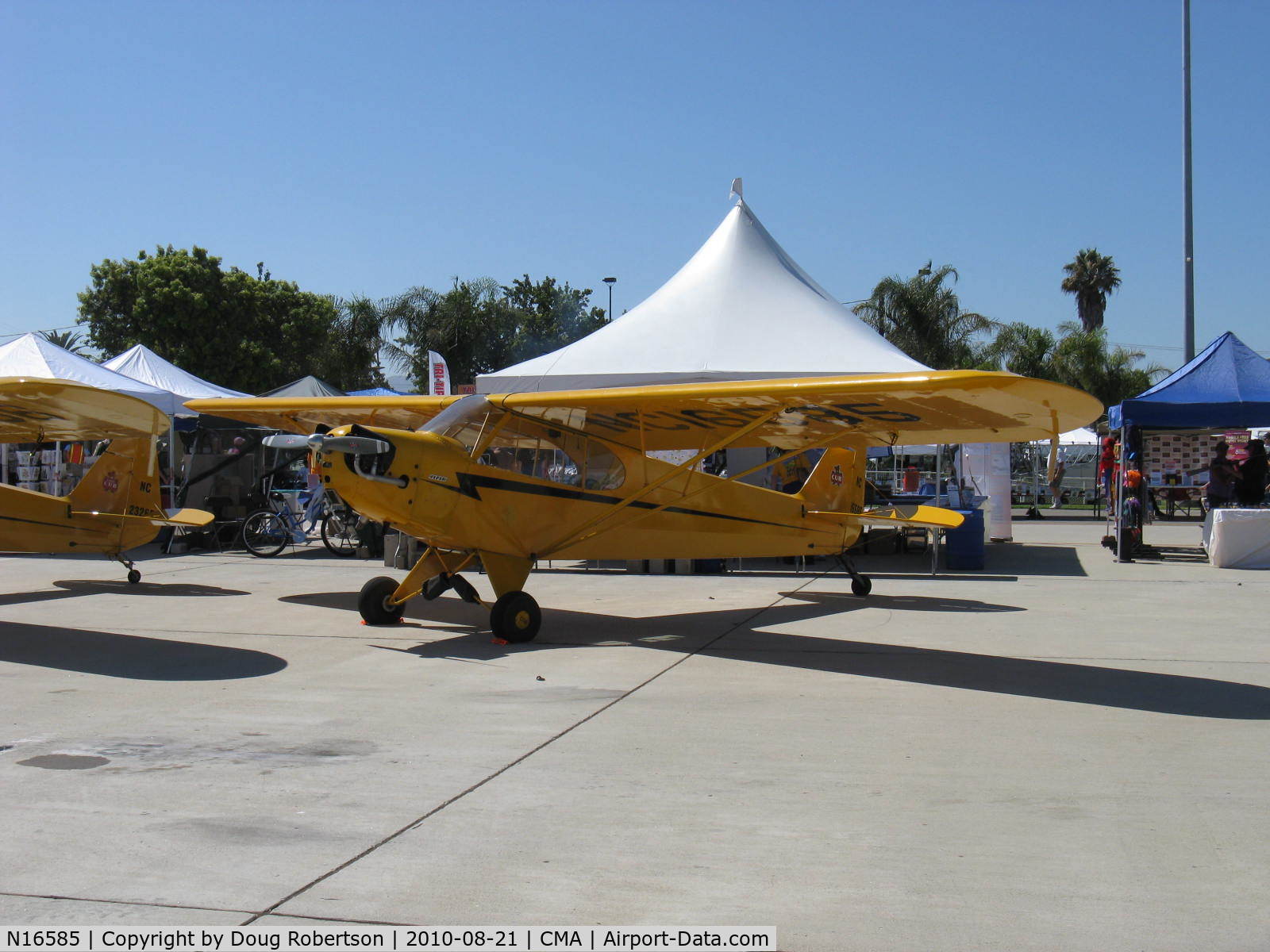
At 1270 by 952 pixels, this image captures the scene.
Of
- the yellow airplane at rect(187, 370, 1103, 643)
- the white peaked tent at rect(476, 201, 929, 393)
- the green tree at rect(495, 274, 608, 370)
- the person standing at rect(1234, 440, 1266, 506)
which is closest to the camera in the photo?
the yellow airplane at rect(187, 370, 1103, 643)

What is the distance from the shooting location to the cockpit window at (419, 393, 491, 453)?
8.95 meters

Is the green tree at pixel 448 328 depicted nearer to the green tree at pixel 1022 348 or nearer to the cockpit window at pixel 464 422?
the green tree at pixel 1022 348

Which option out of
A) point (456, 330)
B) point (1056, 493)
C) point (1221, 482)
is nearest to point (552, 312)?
point (456, 330)

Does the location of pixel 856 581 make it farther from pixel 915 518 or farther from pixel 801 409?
pixel 801 409

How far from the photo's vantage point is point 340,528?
59.0ft

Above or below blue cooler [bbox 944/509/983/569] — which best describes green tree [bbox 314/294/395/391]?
above

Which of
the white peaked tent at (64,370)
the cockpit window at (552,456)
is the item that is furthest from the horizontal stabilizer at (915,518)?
the white peaked tent at (64,370)

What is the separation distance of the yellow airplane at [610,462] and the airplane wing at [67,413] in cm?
224

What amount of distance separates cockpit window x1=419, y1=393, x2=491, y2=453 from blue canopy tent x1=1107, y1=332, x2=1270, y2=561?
11466mm

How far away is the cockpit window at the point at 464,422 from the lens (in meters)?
8.95

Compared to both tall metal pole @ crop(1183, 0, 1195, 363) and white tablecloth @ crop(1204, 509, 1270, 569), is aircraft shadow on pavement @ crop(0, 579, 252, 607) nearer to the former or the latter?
white tablecloth @ crop(1204, 509, 1270, 569)

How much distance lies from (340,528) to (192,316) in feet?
88.2

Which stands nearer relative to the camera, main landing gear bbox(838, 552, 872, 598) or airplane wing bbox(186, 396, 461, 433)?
airplane wing bbox(186, 396, 461, 433)

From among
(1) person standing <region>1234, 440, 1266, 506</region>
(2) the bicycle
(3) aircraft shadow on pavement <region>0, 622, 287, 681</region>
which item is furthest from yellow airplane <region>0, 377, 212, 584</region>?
(1) person standing <region>1234, 440, 1266, 506</region>
